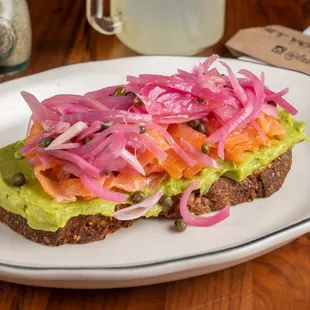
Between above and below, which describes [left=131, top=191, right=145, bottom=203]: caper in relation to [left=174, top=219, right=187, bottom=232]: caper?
above

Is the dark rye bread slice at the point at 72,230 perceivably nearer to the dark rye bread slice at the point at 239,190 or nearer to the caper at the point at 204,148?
the dark rye bread slice at the point at 239,190

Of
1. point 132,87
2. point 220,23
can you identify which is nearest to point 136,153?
point 132,87

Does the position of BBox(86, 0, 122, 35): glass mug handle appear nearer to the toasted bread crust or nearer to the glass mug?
the glass mug

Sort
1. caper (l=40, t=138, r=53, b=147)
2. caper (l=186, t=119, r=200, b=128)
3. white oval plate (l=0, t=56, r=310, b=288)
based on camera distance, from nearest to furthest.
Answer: white oval plate (l=0, t=56, r=310, b=288) < caper (l=40, t=138, r=53, b=147) < caper (l=186, t=119, r=200, b=128)

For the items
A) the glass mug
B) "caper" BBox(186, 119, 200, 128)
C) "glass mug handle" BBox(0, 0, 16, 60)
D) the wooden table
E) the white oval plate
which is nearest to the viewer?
the white oval plate

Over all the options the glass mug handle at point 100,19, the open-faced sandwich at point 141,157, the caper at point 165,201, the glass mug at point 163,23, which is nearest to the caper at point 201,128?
the open-faced sandwich at point 141,157

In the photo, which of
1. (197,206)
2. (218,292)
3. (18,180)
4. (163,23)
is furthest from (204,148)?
(163,23)

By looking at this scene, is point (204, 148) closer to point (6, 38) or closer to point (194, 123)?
point (194, 123)

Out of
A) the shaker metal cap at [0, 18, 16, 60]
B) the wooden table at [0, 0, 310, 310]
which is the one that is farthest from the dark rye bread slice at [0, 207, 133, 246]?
the shaker metal cap at [0, 18, 16, 60]
